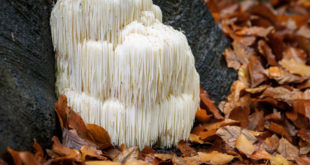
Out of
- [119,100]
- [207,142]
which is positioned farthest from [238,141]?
[119,100]

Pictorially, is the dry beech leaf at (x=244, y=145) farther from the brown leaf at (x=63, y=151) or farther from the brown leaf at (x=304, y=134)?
the brown leaf at (x=63, y=151)

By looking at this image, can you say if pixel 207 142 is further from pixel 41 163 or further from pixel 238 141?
pixel 41 163

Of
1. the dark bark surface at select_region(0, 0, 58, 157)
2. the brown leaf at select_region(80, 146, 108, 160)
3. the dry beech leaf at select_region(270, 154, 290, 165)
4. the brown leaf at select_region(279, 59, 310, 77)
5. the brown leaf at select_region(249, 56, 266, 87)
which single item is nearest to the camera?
the dark bark surface at select_region(0, 0, 58, 157)

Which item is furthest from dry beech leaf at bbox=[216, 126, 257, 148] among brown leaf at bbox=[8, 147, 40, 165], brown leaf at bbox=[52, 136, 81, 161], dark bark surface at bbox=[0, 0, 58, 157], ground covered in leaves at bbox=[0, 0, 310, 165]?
brown leaf at bbox=[8, 147, 40, 165]

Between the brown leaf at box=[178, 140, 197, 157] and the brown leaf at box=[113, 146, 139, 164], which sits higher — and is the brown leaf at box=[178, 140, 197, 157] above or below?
below

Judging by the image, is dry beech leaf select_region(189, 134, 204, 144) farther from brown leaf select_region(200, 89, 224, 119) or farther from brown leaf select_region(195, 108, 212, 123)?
brown leaf select_region(200, 89, 224, 119)

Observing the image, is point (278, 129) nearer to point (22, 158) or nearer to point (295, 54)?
point (295, 54)

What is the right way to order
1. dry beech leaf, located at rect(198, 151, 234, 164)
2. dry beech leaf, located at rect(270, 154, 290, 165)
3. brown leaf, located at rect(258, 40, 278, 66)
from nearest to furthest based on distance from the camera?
dry beech leaf, located at rect(198, 151, 234, 164) < dry beech leaf, located at rect(270, 154, 290, 165) < brown leaf, located at rect(258, 40, 278, 66)
